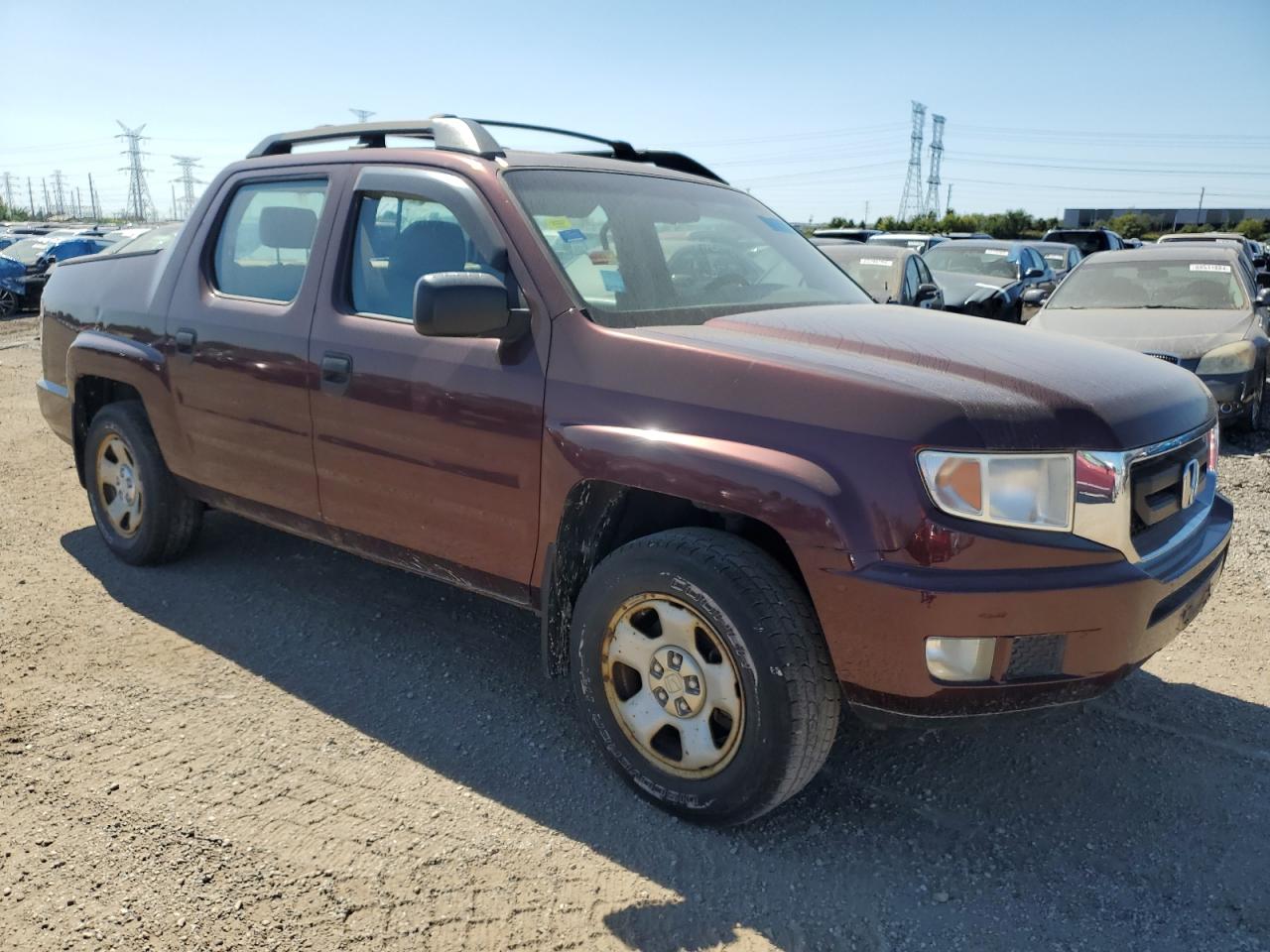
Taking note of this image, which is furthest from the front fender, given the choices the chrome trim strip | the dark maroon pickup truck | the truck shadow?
the chrome trim strip

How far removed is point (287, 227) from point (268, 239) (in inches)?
5.2

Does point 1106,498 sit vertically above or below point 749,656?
above

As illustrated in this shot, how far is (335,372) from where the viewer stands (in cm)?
343

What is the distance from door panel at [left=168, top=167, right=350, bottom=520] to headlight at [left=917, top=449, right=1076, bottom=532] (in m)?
2.27

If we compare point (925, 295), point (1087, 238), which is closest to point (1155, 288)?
point (925, 295)

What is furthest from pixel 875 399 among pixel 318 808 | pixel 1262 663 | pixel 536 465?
pixel 1262 663

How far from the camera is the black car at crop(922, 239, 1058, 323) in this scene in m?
11.3

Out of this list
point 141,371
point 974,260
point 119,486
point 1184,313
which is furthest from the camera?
point 974,260

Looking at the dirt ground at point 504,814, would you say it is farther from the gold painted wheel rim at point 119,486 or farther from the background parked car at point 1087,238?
the background parked car at point 1087,238

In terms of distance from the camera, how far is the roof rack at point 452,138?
3.40m

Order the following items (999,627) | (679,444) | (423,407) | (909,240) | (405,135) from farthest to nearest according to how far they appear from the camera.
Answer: (909,240)
(405,135)
(423,407)
(679,444)
(999,627)

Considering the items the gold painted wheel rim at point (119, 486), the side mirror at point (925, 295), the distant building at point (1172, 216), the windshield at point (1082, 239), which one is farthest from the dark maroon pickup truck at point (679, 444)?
the distant building at point (1172, 216)

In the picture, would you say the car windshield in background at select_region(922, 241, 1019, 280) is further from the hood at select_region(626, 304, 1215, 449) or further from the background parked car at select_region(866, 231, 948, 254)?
the hood at select_region(626, 304, 1215, 449)

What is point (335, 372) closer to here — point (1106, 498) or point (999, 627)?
point (999, 627)
